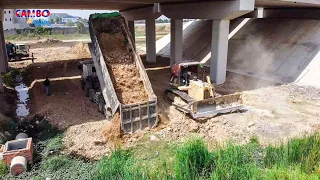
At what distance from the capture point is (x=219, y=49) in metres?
18.8

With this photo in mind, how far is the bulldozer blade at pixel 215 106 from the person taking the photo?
12775 millimetres

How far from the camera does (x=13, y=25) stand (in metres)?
76.8

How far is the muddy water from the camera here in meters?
14.4

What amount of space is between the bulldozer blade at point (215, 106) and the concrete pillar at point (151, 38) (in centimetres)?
1495

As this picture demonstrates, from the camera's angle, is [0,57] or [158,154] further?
[0,57]

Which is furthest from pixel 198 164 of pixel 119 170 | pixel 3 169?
pixel 3 169

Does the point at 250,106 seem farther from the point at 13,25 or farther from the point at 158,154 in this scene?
the point at 13,25

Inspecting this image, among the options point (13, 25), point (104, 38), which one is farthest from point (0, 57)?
point (13, 25)

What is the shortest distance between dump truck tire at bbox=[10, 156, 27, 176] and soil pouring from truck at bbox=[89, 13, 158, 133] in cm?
400

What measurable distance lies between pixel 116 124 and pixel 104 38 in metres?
5.29

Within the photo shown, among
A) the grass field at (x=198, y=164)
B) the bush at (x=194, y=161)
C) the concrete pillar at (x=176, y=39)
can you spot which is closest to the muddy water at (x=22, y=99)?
the grass field at (x=198, y=164)

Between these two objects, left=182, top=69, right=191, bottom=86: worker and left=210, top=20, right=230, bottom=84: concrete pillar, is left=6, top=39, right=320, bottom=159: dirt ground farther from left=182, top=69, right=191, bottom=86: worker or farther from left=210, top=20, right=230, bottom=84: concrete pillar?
left=182, top=69, right=191, bottom=86: worker

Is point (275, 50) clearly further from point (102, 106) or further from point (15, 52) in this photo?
point (15, 52)

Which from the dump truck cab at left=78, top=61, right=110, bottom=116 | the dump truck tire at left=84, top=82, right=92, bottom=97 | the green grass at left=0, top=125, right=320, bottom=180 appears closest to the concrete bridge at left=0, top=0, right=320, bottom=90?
the dump truck cab at left=78, top=61, right=110, bottom=116
